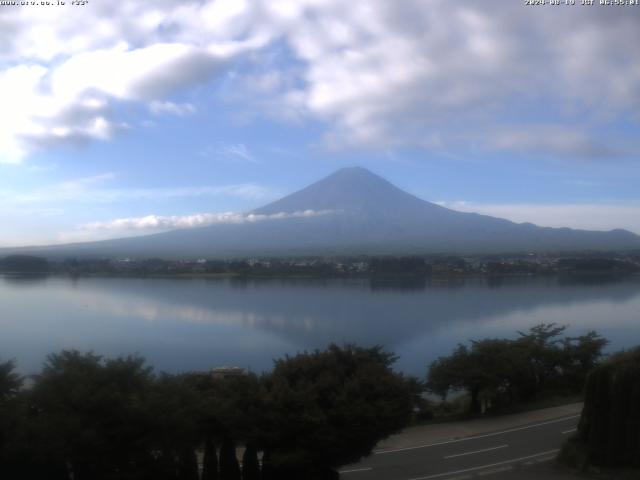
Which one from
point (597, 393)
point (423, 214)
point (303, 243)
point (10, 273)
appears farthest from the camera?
point (423, 214)

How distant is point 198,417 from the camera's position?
5.57m

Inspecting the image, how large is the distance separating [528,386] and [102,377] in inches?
294

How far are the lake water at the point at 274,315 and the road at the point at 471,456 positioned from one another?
5244mm

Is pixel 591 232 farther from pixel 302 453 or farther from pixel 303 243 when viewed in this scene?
pixel 302 453

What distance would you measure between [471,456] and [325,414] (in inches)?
99.8

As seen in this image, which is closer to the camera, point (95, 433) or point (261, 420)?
point (95, 433)

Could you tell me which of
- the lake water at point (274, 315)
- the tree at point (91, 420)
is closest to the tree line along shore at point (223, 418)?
the tree at point (91, 420)

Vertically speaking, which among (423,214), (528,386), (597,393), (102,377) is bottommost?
(528,386)

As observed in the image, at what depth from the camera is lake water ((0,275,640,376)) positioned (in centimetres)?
1519

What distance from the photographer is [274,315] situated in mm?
20297

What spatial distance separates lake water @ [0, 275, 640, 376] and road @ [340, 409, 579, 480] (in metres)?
5.24

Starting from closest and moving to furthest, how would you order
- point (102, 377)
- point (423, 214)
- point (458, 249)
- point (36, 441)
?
point (36, 441) < point (102, 377) < point (458, 249) < point (423, 214)

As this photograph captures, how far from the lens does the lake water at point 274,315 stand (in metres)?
15.2

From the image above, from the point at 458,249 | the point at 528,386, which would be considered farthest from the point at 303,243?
the point at 528,386
